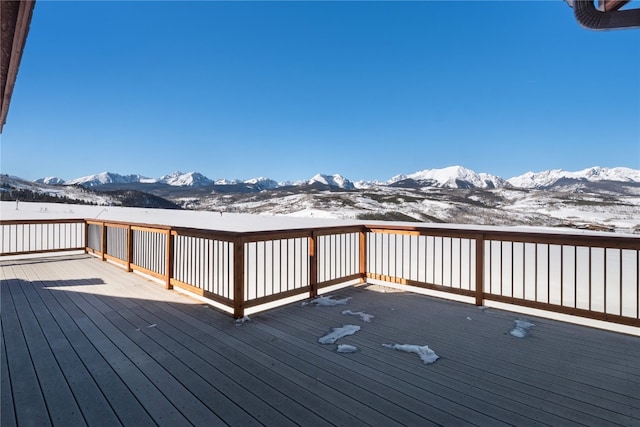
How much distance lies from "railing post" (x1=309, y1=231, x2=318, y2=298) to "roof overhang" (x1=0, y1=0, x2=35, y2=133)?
10.3ft

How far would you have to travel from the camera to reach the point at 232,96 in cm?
3709

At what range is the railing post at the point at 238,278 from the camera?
3.34m

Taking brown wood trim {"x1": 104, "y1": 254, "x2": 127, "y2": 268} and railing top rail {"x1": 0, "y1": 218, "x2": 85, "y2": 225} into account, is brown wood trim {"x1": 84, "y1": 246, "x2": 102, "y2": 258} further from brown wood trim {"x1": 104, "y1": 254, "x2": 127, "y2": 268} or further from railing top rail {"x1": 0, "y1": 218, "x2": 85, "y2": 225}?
railing top rail {"x1": 0, "y1": 218, "x2": 85, "y2": 225}

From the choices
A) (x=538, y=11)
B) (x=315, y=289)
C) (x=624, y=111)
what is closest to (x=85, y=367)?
(x=315, y=289)

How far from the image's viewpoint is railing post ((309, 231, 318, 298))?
4.16 metres

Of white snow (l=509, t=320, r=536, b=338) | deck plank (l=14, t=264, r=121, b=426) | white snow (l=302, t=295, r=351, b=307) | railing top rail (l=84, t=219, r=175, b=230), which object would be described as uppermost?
railing top rail (l=84, t=219, r=175, b=230)

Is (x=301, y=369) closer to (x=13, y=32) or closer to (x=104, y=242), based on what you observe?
(x=13, y=32)

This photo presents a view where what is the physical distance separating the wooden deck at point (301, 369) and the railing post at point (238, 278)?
21 centimetres

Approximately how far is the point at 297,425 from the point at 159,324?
7.08 ft

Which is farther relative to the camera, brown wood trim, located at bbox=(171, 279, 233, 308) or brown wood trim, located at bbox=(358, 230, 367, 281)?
brown wood trim, located at bbox=(358, 230, 367, 281)

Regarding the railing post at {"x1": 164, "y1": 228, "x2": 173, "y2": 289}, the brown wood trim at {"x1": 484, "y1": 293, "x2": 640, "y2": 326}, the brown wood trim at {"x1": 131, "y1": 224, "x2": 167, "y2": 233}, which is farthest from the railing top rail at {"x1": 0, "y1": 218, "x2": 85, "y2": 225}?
the brown wood trim at {"x1": 484, "y1": 293, "x2": 640, "y2": 326}

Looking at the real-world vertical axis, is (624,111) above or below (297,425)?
above

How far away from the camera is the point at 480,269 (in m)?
3.69

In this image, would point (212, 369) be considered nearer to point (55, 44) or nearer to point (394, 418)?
point (394, 418)
